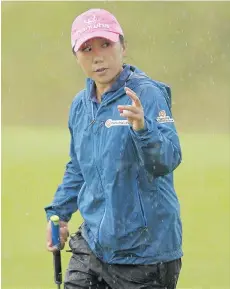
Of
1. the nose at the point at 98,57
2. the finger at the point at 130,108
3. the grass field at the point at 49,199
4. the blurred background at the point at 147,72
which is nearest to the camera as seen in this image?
the finger at the point at 130,108

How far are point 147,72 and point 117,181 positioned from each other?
1387cm

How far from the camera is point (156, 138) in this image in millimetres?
3688

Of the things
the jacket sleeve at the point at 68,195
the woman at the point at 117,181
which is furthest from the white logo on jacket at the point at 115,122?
the jacket sleeve at the point at 68,195

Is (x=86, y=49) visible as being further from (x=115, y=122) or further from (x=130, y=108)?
(x=130, y=108)

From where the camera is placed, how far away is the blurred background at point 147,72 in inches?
391

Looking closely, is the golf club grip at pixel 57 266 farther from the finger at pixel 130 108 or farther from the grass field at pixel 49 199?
the grass field at pixel 49 199

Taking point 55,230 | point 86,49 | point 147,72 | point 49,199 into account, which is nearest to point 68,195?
point 55,230

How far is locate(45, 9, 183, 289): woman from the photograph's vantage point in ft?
13.0

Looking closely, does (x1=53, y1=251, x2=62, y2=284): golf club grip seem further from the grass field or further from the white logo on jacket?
the grass field

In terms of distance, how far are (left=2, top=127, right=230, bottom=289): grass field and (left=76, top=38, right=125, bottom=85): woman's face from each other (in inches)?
119
